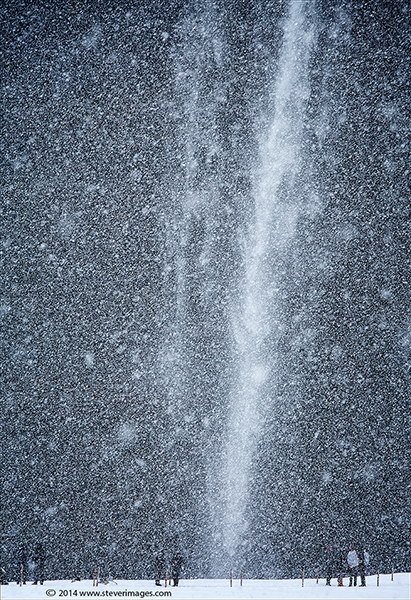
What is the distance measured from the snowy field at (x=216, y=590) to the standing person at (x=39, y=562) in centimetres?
2

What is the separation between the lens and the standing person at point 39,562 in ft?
→ 3.99

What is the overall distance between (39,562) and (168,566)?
348 millimetres

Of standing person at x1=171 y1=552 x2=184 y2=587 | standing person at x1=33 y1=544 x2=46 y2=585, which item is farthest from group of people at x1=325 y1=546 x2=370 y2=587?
standing person at x1=33 y1=544 x2=46 y2=585

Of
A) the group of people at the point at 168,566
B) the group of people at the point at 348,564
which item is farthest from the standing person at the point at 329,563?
the group of people at the point at 168,566

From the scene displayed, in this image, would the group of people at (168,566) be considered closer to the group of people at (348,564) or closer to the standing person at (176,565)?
the standing person at (176,565)

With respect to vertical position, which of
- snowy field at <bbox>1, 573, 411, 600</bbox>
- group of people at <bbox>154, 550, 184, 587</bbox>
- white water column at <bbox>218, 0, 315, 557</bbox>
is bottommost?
snowy field at <bbox>1, 573, 411, 600</bbox>

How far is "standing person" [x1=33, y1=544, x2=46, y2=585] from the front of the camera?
122cm

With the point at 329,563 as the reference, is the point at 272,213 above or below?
above

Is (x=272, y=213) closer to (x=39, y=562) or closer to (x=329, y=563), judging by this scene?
(x=329, y=563)

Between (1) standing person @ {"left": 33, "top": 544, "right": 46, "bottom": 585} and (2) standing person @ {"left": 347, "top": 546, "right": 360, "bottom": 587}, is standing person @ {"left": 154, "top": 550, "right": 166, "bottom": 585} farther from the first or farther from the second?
(2) standing person @ {"left": 347, "top": 546, "right": 360, "bottom": 587}

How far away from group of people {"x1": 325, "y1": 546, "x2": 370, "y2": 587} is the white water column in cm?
42

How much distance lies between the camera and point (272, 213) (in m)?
1.27

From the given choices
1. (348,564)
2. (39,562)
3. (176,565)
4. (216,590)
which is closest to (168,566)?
(176,565)

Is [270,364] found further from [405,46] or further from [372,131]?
[405,46]
